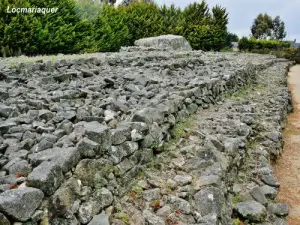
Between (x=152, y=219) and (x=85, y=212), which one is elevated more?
(x=85, y=212)

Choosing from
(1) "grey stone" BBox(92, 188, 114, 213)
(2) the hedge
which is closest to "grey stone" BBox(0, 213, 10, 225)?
(1) "grey stone" BBox(92, 188, 114, 213)

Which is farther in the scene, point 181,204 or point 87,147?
point 181,204

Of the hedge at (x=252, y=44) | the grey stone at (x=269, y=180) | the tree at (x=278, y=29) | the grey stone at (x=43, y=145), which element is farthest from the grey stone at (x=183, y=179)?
the tree at (x=278, y=29)

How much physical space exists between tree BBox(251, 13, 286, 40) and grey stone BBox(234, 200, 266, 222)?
6799 cm

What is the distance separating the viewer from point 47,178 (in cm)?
282

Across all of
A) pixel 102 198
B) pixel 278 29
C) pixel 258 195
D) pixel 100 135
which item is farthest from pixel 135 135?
pixel 278 29

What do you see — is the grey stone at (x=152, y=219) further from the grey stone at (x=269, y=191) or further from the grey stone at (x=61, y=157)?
→ the grey stone at (x=269, y=191)

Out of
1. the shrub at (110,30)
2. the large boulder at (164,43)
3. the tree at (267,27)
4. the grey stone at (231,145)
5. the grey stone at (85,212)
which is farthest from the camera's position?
the tree at (267,27)

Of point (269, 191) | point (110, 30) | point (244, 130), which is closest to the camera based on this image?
point (269, 191)

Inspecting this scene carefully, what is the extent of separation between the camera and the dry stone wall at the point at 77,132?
2883 millimetres

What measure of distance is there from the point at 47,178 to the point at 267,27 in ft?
239

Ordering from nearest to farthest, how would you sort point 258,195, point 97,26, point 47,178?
1. point 47,178
2. point 258,195
3. point 97,26

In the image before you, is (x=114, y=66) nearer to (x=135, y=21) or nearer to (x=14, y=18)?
(x=14, y=18)

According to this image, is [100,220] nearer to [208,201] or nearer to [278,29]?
[208,201]
